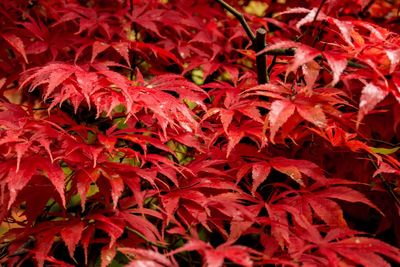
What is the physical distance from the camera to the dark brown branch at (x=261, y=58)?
1.25 meters

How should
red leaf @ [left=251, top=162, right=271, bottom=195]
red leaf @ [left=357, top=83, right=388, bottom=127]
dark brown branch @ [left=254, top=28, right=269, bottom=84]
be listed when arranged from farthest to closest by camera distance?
dark brown branch @ [left=254, top=28, right=269, bottom=84] → red leaf @ [left=251, top=162, right=271, bottom=195] → red leaf @ [left=357, top=83, right=388, bottom=127]

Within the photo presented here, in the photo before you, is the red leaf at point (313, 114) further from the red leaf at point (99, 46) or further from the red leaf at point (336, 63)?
the red leaf at point (99, 46)

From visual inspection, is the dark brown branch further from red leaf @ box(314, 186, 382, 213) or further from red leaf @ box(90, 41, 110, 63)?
red leaf @ box(90, 41, 110, 63)

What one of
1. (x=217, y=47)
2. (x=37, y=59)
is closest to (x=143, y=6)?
(x=217, y=47)

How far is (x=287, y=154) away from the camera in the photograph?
1354 millimetres

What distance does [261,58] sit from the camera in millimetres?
1280

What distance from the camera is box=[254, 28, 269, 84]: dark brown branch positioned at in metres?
1.25

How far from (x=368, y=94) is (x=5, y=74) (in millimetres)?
1179

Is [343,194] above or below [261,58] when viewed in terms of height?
below

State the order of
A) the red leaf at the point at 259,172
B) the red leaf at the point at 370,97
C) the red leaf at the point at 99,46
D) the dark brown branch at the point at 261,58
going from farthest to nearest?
the red leaf at the point at 99,46
the dark brown branch at the point at 261,58
the red leaf at the point at 259,172
the red leaf at the point at 370,97

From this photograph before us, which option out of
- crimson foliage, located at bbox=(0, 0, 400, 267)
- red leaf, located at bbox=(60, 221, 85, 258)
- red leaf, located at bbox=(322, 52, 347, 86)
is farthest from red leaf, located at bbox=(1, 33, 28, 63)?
red leaf, located at bbox=(322, 52, 347, 86)

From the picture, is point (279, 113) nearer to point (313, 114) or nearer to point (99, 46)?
point (313, 114)

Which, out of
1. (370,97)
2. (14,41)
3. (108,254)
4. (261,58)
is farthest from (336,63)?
(14,41)

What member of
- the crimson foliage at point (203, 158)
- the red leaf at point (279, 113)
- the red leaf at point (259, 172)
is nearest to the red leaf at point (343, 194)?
the crimson foliage at point (203, 158)
